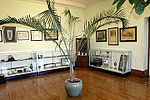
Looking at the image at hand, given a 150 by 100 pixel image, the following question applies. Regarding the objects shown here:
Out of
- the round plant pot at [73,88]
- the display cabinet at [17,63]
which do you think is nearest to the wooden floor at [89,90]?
the round plant pot at [73,88]

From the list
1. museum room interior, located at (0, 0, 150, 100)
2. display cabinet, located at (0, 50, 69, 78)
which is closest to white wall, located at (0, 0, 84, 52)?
museum room interior, located at (0, 0, 150, 100)

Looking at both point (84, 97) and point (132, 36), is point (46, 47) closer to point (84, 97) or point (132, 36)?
point (84, 97)

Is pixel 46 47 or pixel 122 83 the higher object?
pixel 46 47

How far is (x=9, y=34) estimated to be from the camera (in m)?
4.81

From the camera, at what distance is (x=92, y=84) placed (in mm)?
3953

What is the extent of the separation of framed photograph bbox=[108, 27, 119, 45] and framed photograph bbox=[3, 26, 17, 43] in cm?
418

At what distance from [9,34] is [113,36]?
446cm

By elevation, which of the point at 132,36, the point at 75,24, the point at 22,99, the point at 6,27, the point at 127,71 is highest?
the point at 75,24

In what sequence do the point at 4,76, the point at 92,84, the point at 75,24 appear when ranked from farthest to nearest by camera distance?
the point at 75,24 → the point at 4,76 → the point at 92,84

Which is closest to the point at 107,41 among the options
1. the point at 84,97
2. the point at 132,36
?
the point at 132,36

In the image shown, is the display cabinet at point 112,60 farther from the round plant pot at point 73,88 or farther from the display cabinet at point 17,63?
the display cabinet at point 17,63

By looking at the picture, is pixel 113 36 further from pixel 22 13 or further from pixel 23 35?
pixel 22 13

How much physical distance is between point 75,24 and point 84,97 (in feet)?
14.8

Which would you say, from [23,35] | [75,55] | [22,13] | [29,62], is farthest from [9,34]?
[75,55]
